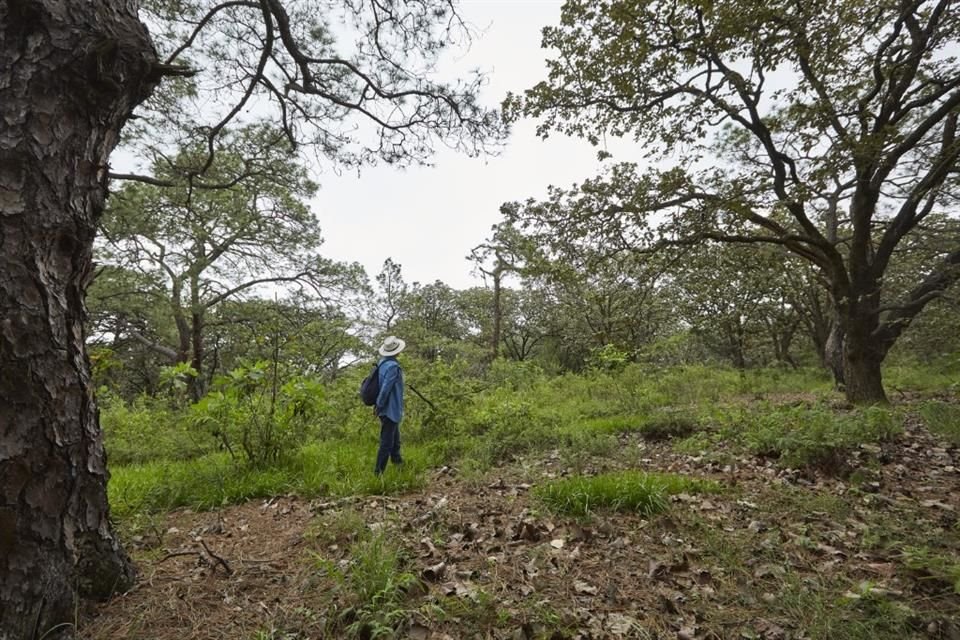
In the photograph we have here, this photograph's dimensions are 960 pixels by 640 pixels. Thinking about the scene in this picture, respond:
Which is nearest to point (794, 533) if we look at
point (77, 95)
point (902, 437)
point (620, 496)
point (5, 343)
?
point (620, 496)

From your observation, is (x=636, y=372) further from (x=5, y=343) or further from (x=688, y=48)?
(x=5, y=343)

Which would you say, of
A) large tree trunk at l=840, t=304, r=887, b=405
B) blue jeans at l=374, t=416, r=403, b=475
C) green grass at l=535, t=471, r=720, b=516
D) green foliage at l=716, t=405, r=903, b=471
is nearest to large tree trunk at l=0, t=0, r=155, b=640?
blue jeans at l=374, t=416, r=403, b=475

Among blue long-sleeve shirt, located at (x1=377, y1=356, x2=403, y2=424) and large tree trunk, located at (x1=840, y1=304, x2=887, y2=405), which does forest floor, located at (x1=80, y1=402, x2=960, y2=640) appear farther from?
large tree trunk, located at (x1=840, y1=304, x2=887, y2=405)

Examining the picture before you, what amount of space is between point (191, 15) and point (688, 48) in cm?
698

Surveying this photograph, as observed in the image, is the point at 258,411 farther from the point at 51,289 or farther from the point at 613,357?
the point at 613,357

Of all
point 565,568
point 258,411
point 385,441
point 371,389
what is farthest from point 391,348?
point 565,568

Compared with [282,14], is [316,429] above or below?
below

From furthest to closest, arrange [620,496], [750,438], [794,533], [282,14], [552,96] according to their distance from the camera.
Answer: [552,96] < [750,438] < [282,14] < [620,496] < [794,533]

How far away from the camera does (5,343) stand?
1703mm

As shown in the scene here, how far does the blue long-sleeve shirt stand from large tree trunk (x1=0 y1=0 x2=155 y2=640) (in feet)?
8.78

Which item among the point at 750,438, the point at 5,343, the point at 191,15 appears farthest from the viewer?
the point at 750,438

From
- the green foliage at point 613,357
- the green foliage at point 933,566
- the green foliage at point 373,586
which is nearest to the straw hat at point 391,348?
the green foliage at point 373,586

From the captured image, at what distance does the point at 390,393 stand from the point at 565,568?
2.93 meters

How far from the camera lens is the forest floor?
6.36 ft
